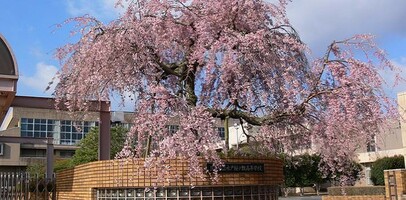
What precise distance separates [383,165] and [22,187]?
3390cm

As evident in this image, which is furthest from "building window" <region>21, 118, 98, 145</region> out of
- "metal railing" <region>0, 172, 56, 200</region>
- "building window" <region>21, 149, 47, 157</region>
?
"metal railing" <region>0, 172, 56, 200</region>

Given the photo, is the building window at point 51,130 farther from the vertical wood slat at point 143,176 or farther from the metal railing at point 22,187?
the vertical wood slat at point 143,176

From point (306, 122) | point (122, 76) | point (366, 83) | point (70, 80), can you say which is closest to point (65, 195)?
point (70, 80)

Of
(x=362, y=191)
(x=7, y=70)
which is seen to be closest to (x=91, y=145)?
(x=362, y=191)

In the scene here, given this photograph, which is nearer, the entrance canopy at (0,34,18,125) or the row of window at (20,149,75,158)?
the entrance canopy at (0,34,18,125)

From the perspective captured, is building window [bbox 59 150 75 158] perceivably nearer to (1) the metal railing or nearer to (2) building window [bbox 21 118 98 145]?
(2) building window [bbox 21 118 98 145]

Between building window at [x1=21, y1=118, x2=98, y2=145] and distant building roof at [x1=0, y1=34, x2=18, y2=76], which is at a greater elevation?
building window at [x1=21, y1=118, x2=98, y2=145]

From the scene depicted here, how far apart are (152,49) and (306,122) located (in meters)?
4.48

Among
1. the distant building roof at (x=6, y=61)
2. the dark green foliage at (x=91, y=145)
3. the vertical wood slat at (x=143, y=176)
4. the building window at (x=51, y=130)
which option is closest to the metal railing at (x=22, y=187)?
the distant building roof at (x=6, y=61)

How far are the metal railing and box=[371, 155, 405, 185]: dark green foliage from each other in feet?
106

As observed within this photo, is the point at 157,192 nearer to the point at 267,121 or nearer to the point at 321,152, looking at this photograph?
the point at 267,121

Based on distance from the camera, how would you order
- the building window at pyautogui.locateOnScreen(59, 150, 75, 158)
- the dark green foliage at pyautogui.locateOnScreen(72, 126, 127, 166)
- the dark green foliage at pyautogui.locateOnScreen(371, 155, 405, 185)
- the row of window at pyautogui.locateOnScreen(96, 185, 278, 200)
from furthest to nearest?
the building window at pyautogui.locateOnScreen(59, 150, 75, 158) < the dark green foliage at pyautogui.locateOnScreen(371, 155, 405, 185) < the dark green foliage at pyautogui.locateOnScreen(72, 126, 127, 166) < the row of window at pyautogui.locateOnScreen(96, 185, 278, 200)

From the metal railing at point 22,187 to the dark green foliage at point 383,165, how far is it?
106 feet

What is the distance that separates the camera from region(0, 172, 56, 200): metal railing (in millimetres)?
21328
